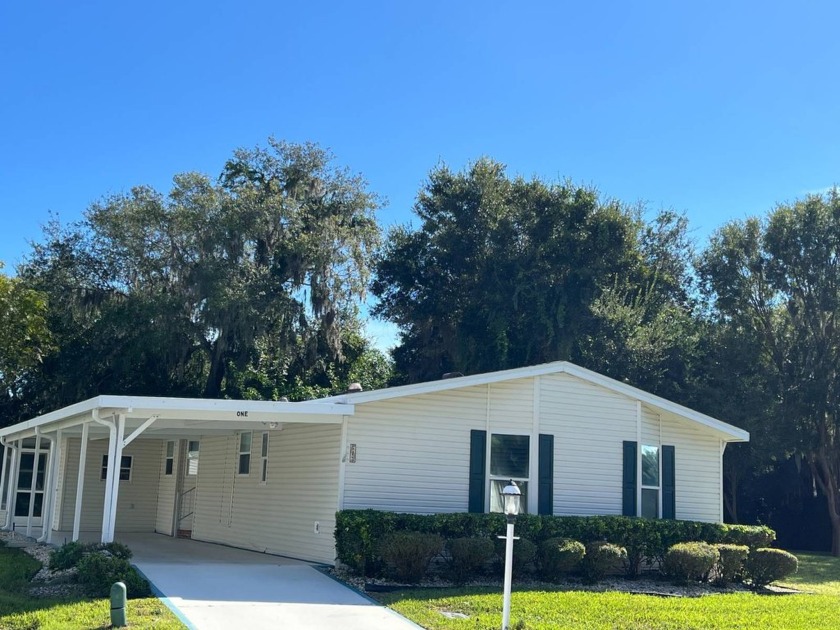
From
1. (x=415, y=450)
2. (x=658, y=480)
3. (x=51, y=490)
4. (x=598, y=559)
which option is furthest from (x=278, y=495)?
(x=658, y=480)

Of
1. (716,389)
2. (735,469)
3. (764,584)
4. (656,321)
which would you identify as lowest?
(764,584)

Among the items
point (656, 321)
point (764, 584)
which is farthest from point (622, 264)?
point (764, 584)

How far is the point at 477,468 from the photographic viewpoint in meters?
14.7

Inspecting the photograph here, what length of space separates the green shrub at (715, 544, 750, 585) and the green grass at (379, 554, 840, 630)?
1.02 metres

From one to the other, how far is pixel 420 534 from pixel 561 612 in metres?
2.54

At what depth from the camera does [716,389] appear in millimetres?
25062

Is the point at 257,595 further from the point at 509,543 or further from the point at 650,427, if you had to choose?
the point at 650,427

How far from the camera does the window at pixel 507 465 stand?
48.8 ft

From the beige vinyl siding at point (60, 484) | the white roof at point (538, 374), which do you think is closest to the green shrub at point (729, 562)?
the white roof at point (538, 374)

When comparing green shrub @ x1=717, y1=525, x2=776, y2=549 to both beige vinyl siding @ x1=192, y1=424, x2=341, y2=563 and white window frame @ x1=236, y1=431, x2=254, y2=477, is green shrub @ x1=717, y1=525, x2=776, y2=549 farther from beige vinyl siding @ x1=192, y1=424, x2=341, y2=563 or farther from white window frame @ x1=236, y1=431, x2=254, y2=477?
white window frame @ x1=236, y1=431, x2=254, y2=477

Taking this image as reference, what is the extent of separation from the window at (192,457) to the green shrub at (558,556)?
10077mm

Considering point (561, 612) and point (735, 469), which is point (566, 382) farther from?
point (735, 469)

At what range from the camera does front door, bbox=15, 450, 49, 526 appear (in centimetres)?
2314

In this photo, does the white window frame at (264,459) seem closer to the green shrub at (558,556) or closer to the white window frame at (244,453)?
the white window frame at (244,453)
